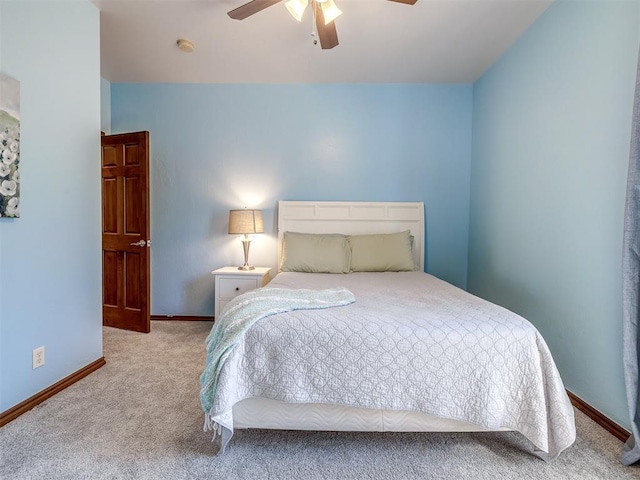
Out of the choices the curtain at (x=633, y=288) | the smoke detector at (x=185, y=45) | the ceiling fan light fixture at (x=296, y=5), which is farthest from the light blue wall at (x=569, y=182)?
the smoke detector at (x=185, y=45)

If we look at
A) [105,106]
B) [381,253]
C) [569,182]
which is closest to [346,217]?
[381,253]

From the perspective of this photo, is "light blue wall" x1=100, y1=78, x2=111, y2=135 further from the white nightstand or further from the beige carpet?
the beige carpet

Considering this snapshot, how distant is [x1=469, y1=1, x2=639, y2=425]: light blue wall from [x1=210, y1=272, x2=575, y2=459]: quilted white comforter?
0.68 m

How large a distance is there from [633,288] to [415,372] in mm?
1072

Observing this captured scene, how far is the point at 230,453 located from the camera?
59.9 inches

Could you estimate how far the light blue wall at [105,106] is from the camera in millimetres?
3504

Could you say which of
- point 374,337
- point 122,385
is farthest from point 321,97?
point 122,385

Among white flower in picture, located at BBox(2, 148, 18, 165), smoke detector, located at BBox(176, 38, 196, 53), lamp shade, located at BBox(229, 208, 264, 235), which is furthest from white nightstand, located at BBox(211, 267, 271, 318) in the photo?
smoke detector, located at BBox(176, 38, 196, 53)

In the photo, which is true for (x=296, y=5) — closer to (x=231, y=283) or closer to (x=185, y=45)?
(x=185, y=45)

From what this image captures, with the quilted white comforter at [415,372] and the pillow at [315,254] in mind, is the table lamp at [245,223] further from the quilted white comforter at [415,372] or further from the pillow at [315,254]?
the quilted white comforter at [415,372]

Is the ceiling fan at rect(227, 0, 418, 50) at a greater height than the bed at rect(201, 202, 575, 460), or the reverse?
the ceiling fan at rect(227, 0, 418, 50)

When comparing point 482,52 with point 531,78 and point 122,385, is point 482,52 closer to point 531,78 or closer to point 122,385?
point 531,78

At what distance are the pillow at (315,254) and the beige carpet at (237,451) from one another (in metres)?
1.45

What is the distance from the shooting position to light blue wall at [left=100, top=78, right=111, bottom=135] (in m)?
3.50
